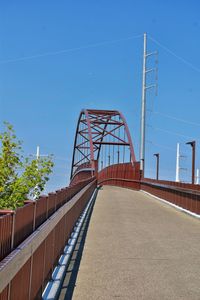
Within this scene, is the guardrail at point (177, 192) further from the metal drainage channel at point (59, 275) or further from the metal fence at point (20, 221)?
the metal fence at point (20, 221)

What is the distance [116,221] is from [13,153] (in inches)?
316

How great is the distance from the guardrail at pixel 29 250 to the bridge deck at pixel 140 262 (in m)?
0.64

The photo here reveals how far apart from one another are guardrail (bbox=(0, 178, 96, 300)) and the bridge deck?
64 cm

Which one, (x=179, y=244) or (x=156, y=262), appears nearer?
(x=156, y=262)

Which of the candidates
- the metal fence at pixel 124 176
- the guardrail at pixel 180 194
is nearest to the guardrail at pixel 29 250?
the guardrail at pixel 180 194

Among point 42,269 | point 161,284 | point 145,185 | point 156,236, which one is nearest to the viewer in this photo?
point 42,269

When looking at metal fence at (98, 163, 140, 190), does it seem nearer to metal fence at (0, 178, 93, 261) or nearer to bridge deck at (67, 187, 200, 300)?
bridge deck at (67, 187, 200, 300)

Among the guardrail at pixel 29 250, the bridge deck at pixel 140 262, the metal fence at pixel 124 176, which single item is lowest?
the bridge deck at pixel 140 262

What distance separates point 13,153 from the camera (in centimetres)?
2202

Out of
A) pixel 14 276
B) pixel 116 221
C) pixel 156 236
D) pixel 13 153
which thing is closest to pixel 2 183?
pixel 13 153

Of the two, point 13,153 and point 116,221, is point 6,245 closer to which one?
point 116,221

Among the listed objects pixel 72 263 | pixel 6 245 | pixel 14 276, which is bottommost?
pixel 72 263

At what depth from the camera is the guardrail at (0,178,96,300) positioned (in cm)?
385

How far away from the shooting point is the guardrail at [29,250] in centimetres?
385
